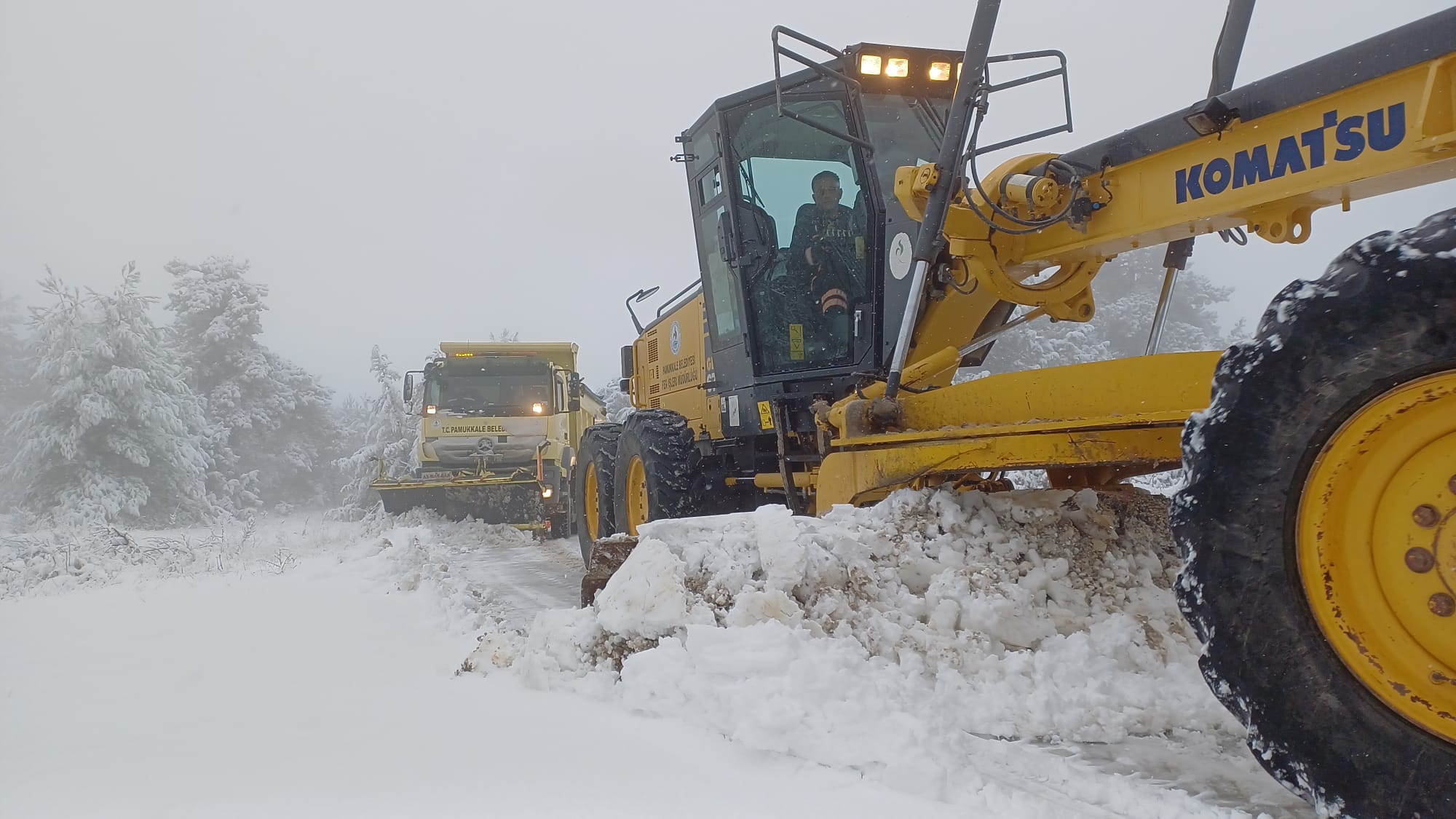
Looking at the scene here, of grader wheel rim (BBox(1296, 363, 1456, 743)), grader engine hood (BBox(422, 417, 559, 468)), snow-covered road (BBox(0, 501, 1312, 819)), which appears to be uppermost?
grader engine hood (BBox(422, 417, 559, 468))

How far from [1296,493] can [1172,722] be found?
3.50 ft

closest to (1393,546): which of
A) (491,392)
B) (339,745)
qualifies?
(339,745)

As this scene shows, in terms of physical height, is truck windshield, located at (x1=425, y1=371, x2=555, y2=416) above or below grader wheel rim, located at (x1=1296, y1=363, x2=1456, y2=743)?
above

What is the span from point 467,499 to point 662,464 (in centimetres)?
725

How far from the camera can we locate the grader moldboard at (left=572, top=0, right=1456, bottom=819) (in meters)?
1.74

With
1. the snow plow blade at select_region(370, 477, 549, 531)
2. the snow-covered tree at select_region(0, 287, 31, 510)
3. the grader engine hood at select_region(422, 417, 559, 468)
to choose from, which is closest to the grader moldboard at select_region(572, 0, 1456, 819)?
the snow plow blade at select_region(370, 477, 549, 531)

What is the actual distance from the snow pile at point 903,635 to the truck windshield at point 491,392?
1169 cm

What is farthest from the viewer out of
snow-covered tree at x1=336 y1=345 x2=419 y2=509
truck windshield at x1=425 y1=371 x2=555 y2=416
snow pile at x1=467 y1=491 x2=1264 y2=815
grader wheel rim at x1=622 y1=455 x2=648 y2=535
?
snow-covered tree at x1=336 y1=345 x2=419 y2=509

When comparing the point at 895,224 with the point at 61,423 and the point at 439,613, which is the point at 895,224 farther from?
the point at 61,423

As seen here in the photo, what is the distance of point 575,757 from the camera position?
2291 millimetres

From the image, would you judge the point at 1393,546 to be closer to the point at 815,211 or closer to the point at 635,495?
the point at 815,211

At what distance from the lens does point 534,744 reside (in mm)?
2389

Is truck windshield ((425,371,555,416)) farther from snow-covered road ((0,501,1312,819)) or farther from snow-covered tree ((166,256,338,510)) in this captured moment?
snow-covered tree ((166,256,338,510))

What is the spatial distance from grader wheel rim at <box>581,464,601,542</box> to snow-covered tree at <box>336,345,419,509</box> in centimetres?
1685
